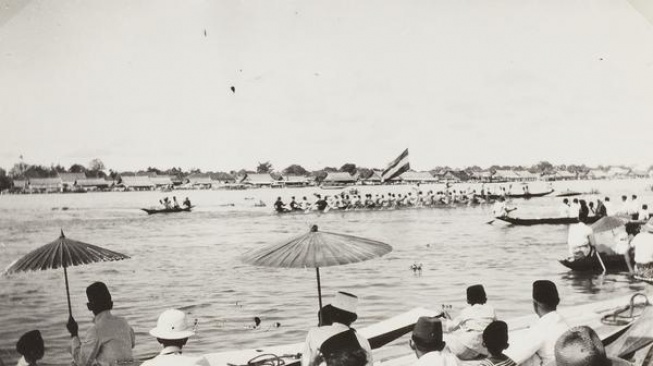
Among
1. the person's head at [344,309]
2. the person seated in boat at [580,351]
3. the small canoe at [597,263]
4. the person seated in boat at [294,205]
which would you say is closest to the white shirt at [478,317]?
the person's head at [344,309]

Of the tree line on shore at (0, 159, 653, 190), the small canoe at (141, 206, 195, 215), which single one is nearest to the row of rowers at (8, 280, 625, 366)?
the tree line on shore at (0, 159, 653, 190)

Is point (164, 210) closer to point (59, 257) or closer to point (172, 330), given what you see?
point (59, 257)

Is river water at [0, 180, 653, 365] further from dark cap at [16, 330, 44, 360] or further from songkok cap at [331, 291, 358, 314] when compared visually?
songkok cap at [331, 291, 358, 314]

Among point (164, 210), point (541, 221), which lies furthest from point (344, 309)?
point (164, 210)

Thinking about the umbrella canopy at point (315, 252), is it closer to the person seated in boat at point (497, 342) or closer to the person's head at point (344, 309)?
the person's head at point (344, 309)

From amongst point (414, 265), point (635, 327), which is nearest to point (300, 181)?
point (414, 265)
